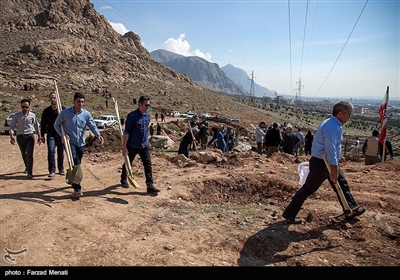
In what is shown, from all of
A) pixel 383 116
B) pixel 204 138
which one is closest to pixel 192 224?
pixel 383 116

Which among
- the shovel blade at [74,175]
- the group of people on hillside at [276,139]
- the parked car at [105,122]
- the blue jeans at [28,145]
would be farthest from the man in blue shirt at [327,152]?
the parked car at [105,122]

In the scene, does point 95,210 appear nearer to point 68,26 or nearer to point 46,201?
point 46,201

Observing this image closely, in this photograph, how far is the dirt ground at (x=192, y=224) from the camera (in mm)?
3289

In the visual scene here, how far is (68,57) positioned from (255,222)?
5474cm

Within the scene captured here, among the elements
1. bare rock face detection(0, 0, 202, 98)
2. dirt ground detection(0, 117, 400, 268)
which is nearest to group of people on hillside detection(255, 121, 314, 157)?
dirt ground detection(0, 117, 400, 268)

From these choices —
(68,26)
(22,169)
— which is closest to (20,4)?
(68,26)

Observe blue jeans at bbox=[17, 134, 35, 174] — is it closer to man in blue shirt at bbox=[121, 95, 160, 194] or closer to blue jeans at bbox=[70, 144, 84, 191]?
blue jeans at bbox=[70, 144, 84, 191]

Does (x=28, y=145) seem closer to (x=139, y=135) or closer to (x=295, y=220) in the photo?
(x=139, y=135)

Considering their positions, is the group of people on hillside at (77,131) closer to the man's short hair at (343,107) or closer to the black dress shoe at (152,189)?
the black dress shoe at (152,189)

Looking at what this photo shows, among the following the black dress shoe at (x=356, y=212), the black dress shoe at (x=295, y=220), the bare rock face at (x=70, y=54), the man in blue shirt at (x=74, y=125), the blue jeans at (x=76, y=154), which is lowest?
the black dress shoe at (x=295, y=220)

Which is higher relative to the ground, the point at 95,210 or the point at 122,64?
the point at 122,64

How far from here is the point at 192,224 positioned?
4.20m

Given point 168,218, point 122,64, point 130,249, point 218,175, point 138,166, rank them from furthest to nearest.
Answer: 1. point 122,64
2. point 138,166
3. point 218,175
4. point 168,218
5. point 130,249

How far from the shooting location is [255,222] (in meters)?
4.39
